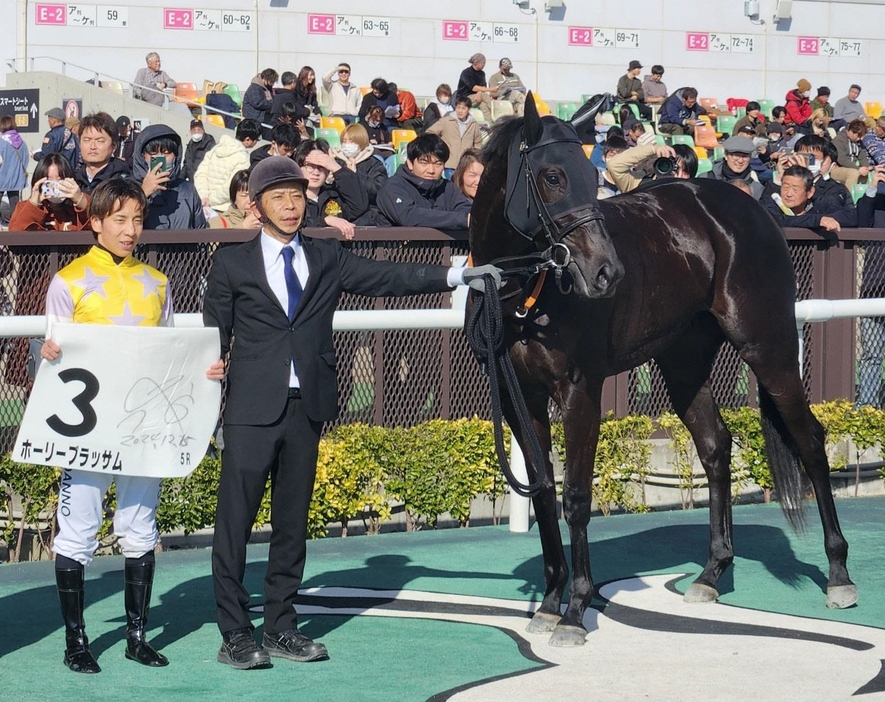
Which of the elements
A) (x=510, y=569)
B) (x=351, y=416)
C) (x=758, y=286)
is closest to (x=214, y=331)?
(x=510, y=569)

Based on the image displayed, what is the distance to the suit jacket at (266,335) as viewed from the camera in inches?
164

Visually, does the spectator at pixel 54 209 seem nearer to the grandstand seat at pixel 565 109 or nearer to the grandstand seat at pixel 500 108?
the grandstand seat at pixel 500 108

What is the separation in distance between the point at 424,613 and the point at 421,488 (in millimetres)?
1775

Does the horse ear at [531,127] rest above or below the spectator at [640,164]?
below

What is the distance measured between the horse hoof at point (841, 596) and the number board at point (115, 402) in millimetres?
2408

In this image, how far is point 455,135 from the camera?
13.5 metres

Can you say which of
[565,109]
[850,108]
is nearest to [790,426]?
[565,109]

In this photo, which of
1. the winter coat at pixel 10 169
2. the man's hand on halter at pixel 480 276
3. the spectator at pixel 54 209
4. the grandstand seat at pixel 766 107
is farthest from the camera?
the grandstand seat at pixel 766 107

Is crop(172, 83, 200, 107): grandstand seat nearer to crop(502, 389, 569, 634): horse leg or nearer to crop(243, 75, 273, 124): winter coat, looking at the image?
crop(243, 75, 273, 124): winter coat

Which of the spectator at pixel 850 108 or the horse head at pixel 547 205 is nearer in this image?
the horse head at pixel 547 205

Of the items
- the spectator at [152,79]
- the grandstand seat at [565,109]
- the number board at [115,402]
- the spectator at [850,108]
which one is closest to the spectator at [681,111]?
the grandstand seat at [565,109]

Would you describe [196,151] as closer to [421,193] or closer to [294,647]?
[421,193]

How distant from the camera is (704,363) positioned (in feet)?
18.6

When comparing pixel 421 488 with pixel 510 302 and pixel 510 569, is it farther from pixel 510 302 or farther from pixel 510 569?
pixel 510 302
